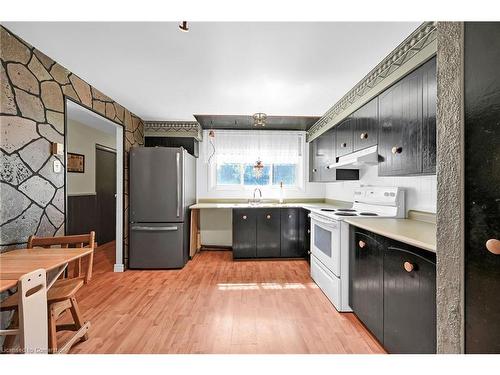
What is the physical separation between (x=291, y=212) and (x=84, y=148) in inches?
150

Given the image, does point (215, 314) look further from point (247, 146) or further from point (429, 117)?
point (247, 146)

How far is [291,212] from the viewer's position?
3.61 m

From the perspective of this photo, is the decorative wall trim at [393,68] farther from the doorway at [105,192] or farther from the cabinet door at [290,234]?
the doorway at [105,192]

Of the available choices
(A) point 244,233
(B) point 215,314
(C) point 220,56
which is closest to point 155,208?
(A) point 244,233

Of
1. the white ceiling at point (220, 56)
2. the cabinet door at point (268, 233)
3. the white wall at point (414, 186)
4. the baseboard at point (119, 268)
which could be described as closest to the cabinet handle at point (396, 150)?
the white wall at point (414, 186)

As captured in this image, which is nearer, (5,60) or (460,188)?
(460,188)

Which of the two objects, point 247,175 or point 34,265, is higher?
point 247,175

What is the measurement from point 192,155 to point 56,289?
2.62 meters

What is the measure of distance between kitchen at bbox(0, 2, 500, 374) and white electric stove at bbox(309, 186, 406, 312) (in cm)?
2

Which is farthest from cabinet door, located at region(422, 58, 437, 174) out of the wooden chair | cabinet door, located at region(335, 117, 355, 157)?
the wooden chair

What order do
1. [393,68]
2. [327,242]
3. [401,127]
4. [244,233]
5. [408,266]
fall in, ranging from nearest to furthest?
[408,266], [401,127], [393,68], [327,242], [244,233]

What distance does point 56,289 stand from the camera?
1556 mm
